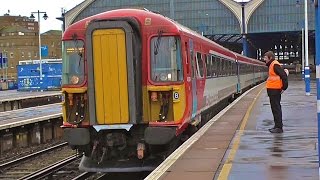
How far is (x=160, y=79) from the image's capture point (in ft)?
36.9

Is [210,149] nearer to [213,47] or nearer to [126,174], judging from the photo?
[126,174]

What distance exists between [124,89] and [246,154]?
2.66 metres

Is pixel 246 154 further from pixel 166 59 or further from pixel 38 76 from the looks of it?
pixel 38 76

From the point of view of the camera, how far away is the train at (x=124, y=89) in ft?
35.8

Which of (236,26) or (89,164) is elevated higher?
(236,26)

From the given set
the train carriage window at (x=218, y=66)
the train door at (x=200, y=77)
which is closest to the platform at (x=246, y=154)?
the train door at (x=200, y=77)

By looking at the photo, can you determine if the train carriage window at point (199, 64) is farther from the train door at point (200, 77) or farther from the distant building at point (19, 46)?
the distant building at point (19, 46)

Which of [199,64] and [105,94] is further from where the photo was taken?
[199,64]

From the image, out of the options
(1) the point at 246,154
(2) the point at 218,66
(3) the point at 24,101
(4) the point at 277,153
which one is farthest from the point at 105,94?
(3) the point at 24,101

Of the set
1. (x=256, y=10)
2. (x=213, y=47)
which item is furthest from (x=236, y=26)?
(x=213, y=47)

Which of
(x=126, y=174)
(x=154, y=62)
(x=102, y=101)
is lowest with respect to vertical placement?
(x=126, y=174)

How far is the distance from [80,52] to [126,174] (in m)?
3.75

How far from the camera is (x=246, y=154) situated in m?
10.1

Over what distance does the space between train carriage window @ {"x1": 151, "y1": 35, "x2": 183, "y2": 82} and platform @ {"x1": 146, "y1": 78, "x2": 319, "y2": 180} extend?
1.50 m
